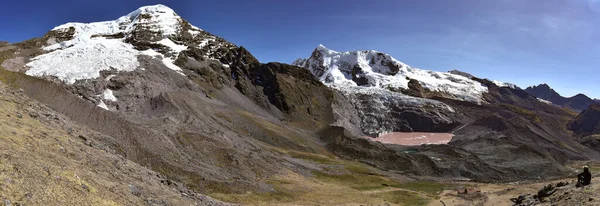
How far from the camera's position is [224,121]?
101m

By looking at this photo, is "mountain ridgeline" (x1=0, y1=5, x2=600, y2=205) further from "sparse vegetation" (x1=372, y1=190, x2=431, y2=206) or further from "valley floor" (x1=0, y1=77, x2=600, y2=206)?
"sparse vegetation" (x1=372, y1=190, x2=431, y2=206)

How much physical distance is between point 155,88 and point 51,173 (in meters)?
92.7

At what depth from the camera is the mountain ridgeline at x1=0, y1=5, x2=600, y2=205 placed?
56219 millimetres

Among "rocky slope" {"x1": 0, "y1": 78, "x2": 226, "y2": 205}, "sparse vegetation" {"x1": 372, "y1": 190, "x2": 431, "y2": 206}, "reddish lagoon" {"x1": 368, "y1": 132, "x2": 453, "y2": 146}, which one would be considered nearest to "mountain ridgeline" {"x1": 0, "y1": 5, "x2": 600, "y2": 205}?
"rocky slope" {"x1": 0, "y1": 78, "x2": 226, "y2": 205}

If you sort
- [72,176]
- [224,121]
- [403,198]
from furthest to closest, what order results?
1. [224,121]
2. [403,198]
3. [72,176]

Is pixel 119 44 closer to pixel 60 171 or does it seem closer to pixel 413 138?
pixel 60 171

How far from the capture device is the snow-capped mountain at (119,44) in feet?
333

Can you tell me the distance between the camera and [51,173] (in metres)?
19.5

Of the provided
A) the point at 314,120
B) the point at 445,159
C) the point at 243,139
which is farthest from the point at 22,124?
the point at 314,120

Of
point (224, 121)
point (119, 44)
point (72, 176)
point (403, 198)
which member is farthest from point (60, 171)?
point (119, 44)

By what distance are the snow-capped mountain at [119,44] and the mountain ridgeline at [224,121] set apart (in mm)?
561

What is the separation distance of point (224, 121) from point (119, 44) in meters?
70.3

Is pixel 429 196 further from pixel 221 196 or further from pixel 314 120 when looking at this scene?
pixel 314 120

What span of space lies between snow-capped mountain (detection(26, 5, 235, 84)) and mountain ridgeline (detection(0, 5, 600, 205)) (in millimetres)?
561
